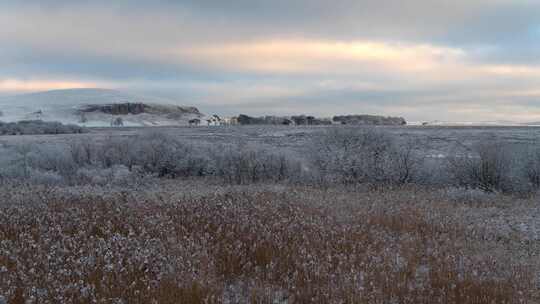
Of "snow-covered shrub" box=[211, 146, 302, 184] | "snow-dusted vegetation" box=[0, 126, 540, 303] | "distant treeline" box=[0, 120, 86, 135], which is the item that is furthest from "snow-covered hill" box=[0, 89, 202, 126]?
"snow-dusted vegetation" box=[0, 126, 540, 303]

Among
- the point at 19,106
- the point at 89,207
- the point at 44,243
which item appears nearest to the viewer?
the point at 44,243

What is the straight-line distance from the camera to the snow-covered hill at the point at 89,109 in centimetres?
9825

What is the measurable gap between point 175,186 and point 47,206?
5.68 metres

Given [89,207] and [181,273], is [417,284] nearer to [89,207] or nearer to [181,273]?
[181,273]

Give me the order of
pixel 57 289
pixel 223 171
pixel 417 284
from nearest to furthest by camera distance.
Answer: pixel 57 289 → pixel 417 284 → pixel 223 171

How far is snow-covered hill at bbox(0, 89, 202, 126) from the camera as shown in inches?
3868

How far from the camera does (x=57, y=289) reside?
14.0 feet

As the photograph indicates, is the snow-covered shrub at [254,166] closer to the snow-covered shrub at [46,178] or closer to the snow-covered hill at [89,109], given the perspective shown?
the snow-covered shrub at [46,178]

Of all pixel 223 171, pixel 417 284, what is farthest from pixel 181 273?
pixel 223 171

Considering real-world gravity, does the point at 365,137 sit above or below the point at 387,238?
above

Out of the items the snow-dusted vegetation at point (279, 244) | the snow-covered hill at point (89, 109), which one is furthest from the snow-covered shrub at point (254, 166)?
the snow-covered hill at point (89, 109)

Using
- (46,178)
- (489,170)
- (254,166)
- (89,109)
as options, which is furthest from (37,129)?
(89,109)

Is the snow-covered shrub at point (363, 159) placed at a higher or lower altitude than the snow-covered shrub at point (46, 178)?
higher

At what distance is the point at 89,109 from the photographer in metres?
110
